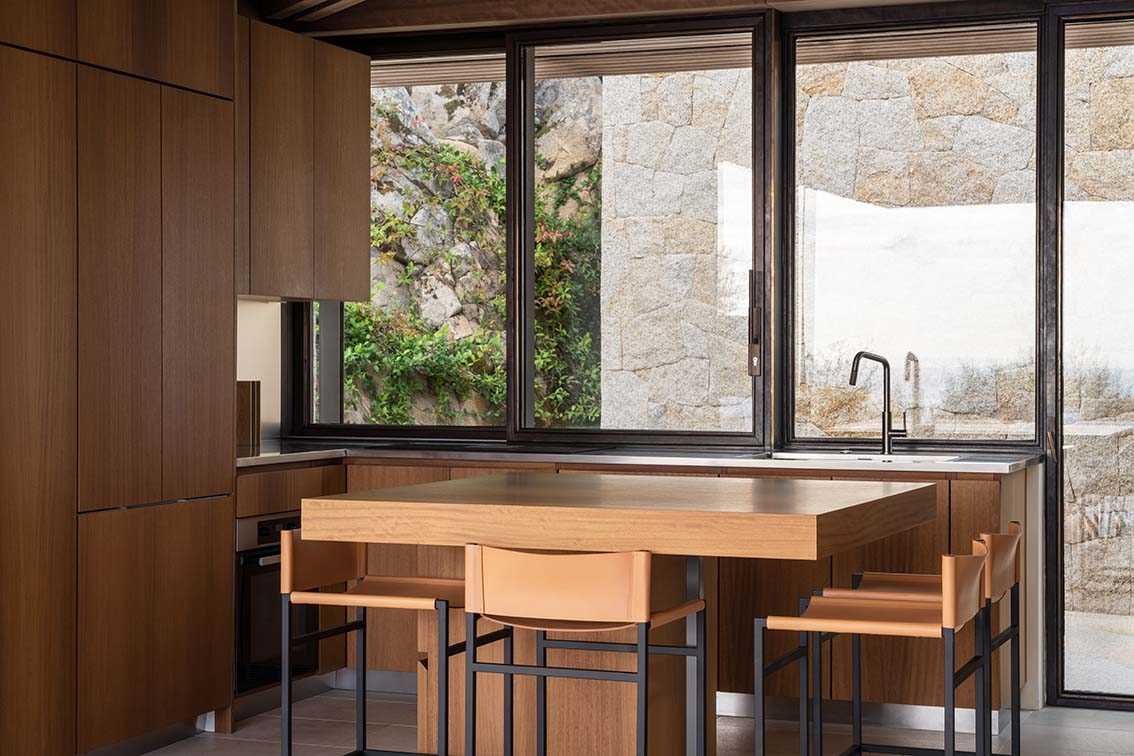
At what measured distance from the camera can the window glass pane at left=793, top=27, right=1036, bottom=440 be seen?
5.27m

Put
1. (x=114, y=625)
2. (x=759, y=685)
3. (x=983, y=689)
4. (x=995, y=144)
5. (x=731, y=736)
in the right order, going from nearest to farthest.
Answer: (x=759, y=685), (x=983, y=689), (x=114, y=625), (x=731, y=736), (x=995, y=144)

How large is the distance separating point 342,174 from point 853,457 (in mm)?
2194

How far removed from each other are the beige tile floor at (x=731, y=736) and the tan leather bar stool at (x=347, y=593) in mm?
727

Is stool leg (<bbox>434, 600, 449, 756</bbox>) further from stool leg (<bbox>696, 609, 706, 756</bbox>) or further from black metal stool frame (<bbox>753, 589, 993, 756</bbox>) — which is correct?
black metal stool frame (<bbox>753, 589, 993, 756</bbox>)

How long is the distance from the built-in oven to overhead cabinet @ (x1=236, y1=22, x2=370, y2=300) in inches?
32.3

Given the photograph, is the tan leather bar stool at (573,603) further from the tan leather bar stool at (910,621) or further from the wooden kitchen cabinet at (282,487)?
the wooden kitchen cabinet at (282,487)

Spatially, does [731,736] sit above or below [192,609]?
below

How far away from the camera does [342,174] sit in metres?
5.68

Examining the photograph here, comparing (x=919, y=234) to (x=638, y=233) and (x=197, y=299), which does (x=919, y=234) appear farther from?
(x=197, y=299)

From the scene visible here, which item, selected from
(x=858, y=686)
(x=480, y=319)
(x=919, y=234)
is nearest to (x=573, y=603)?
(x=858, y=686)

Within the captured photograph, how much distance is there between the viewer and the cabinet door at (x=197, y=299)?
4.56 metres

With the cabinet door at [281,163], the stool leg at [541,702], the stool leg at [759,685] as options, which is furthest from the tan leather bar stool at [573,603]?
the cabinet door at [281,163]

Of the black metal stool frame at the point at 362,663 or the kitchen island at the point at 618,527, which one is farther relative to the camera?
the black metal stool frame at the point at 362,663

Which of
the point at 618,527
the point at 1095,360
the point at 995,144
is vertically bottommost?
the point at 618,527
